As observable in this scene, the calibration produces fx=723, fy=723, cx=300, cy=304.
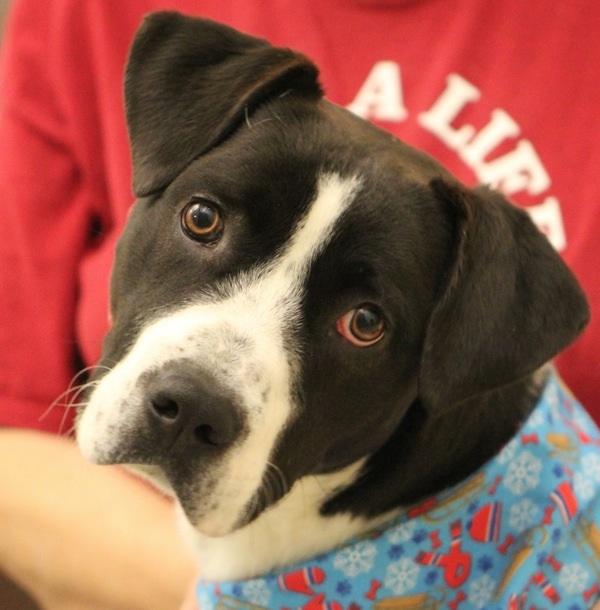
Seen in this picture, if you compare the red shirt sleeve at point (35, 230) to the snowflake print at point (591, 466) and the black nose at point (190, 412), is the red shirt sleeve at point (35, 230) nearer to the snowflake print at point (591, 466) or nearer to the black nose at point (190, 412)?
the black nose at point (190, 412)

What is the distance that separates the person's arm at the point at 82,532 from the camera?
1.70 m

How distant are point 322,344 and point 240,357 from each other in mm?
159

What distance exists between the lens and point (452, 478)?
1461mm

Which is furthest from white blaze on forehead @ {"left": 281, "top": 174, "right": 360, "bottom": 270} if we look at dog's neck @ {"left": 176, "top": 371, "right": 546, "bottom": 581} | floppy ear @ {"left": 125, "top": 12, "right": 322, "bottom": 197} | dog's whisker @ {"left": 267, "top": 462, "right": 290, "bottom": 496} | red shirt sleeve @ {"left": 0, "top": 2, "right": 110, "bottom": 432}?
red shirt sleeve @ {"left": 0, "top": 2, "right": 110, "bottom": 432}

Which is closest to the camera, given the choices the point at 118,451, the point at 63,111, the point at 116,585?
the point at 118,451

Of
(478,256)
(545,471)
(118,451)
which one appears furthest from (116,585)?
(478,256)

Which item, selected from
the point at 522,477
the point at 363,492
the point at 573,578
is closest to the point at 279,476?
the point at 363,492

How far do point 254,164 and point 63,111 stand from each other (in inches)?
34.4

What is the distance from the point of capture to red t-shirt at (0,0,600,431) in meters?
1.66

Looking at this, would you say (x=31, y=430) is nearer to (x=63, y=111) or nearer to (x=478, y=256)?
(x=63, y=111)

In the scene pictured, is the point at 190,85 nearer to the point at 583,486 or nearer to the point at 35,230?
the point at 35,230

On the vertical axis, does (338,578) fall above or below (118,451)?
below

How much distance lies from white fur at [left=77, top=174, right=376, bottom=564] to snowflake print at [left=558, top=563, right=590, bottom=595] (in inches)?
26.1

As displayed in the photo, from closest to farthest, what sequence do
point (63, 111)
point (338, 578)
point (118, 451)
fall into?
point (118, 451) < point (338, 578) < point (63, 111)
